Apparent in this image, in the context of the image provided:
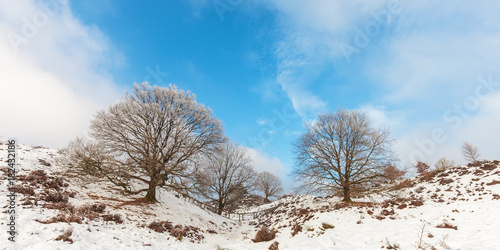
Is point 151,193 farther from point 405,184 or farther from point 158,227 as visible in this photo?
point 405,184

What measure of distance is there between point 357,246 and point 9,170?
17.3m

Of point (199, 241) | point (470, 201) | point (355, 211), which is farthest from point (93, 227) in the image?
point (470, 201)

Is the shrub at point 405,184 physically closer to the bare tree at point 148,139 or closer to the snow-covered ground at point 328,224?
the snow-covered ground at point 328,224

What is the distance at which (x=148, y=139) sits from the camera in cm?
1476

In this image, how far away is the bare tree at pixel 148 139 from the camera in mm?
13375

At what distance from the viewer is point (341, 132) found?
1736 centimetres

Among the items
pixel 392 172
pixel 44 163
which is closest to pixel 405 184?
pixel 392 172

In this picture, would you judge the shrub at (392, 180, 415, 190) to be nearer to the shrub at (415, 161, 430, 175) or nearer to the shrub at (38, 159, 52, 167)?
the shrub at (415, 161, 430, 175)

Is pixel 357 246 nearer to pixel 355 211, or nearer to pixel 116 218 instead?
pixel 355 211

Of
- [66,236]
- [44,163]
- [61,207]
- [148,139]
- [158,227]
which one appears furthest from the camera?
[148,139]

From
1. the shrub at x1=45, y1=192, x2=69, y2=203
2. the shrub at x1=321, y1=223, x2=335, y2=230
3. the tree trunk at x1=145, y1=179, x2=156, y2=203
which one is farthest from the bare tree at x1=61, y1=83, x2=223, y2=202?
the shrub at x1=321, y1=223, x2=335, y2=230

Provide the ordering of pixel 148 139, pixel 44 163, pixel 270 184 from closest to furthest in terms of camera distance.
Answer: pixel 44 163, pixel 148 139, pixel 270 184

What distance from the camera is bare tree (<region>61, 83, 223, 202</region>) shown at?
43.9 ft

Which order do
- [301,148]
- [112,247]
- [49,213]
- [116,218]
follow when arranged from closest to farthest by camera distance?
[112,247] < [49,213] < [116,218] < [301,148]
